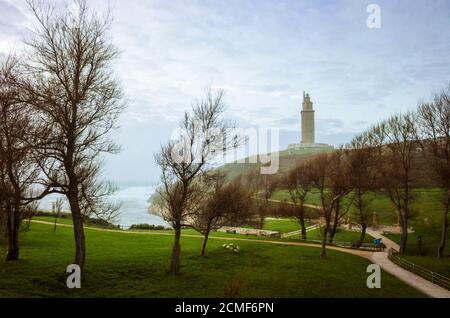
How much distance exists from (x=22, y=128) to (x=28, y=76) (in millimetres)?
3156

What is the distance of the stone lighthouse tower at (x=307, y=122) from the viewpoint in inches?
6594

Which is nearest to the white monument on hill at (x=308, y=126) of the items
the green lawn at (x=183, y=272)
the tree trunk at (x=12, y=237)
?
the green lawn at (x=183, y=272)

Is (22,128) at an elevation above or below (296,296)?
above

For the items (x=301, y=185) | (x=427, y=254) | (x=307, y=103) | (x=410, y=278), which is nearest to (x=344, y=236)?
(x=301, y=185)

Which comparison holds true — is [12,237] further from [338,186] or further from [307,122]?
[307,122]

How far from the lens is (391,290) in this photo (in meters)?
22.9

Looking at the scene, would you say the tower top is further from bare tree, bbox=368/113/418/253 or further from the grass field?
bare tree, bbox=368/113/418/253

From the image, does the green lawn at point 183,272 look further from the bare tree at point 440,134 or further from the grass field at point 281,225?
the grass field at point 281,225

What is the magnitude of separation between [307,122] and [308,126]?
2.94 meters

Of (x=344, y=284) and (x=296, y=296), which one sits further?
(x=344, y=284)

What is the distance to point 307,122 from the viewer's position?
6742 inches
